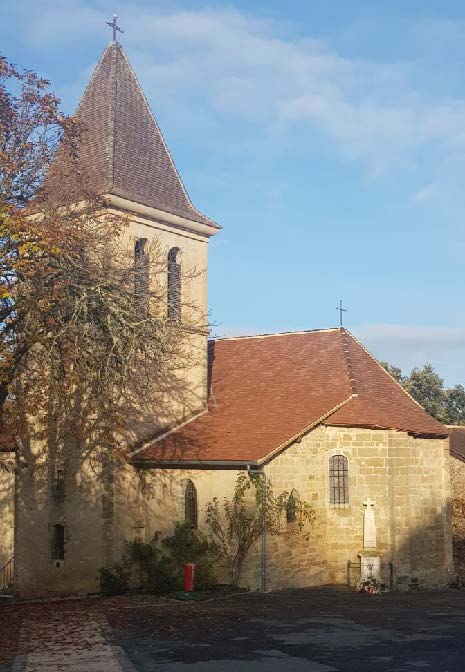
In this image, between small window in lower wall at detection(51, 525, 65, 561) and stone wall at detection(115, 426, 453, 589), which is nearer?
stone wall at detection(115, 426, 453, 589)

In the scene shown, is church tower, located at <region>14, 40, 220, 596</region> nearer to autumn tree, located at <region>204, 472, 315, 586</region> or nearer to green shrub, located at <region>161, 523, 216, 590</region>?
green shrub, located at <region>161, 523, 216, 590</region>

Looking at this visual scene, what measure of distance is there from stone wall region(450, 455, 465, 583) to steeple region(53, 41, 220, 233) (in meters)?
15.3

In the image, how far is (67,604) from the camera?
18594 millimetres

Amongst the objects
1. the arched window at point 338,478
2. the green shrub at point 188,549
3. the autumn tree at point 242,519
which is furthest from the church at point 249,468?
the green shrub at point 188,549

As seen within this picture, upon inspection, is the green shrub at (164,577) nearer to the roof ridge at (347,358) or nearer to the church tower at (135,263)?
the church tower at (135,263)

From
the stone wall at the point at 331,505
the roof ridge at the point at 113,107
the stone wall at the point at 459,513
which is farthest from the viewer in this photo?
the stone wall at the point at 459,513

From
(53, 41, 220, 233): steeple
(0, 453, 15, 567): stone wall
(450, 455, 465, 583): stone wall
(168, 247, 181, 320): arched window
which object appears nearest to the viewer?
(53, 41, 220, 233): steeple

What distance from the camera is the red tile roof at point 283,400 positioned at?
21906 millimetres

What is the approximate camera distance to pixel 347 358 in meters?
25.0

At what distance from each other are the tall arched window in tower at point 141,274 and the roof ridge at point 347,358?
6.68 m

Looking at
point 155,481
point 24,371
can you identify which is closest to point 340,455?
point 155,481

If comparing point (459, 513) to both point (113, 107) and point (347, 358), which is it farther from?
point (113, 107)

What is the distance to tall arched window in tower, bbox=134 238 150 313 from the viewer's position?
17.3 m

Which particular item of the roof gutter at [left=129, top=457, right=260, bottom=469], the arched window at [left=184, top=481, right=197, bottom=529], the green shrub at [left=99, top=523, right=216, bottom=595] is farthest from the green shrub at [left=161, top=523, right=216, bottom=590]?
the roof gutter at [left=129, top=457, right=260, bottom=469]
